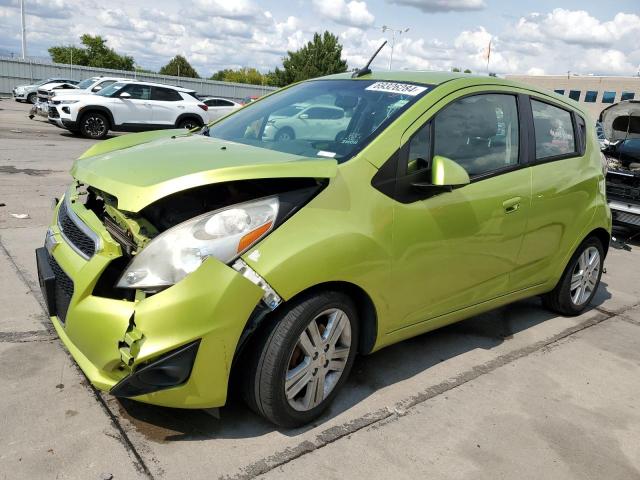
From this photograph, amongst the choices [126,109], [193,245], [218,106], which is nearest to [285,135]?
[193,245]

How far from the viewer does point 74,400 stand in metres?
2.85

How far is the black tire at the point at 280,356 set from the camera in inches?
98.3

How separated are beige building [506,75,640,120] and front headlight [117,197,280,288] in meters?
70.4

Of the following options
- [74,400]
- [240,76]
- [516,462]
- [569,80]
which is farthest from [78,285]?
[240,76]

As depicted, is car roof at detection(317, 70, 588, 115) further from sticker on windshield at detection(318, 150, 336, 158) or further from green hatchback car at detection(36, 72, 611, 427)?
sticker on windshield at detection(318, 150, 336, 158)

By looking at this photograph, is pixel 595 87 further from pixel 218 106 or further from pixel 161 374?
pixel 161 374

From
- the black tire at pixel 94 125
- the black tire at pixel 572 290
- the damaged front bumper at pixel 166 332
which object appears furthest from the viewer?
the black tire at pixel 94 125

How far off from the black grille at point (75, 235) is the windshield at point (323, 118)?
3.50 feet

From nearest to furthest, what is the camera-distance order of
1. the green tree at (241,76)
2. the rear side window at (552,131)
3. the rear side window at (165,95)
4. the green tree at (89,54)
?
the rear side window at (552,131)
the rear side window at (165,95)
the green tree at (89,54)
the green tree at (241,76)

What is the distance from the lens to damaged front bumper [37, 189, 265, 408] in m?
2.28

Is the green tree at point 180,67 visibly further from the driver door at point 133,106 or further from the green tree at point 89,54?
the driver door at point 133,106

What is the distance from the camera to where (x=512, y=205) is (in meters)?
3.54

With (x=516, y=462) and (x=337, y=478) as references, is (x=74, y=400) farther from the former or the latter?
(x=516, y=462)

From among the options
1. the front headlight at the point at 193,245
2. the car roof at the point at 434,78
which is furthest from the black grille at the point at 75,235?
the car roof at the point at 434,78
